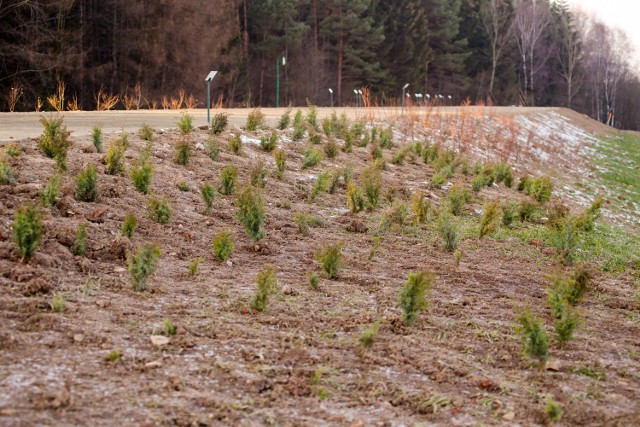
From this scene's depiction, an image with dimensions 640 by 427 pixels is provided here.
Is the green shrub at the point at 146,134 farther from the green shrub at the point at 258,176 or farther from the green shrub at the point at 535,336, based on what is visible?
the green shrub at the point at 535,336

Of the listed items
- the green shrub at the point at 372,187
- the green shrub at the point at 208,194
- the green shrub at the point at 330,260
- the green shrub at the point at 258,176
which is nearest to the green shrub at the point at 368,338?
the green shrub at the point at 330,260

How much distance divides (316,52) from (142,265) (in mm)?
37942

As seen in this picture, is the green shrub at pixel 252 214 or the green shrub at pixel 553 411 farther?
the green shrub at pixel 252 214

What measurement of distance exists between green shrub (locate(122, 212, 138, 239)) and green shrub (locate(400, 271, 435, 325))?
7.21ft

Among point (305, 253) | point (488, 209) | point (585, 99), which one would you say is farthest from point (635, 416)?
point (585, 99)

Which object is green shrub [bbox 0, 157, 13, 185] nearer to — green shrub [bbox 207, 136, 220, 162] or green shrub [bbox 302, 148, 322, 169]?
green shrub [bbox 207, 136, 220, 162]

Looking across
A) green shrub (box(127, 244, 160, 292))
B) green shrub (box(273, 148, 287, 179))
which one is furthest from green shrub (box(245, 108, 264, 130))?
green shrub (box(127, 244, 160, 292))

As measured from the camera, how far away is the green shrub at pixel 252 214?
21.0 ft

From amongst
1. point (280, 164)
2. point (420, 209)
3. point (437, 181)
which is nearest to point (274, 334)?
point (420, 209)

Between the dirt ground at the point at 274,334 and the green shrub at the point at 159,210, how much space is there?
0.09 metres

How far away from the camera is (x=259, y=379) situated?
3832 millimetres

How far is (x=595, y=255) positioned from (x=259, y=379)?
521 centimetres

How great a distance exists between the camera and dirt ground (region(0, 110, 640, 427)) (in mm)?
3547

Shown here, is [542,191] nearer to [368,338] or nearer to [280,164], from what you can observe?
[280,164]
